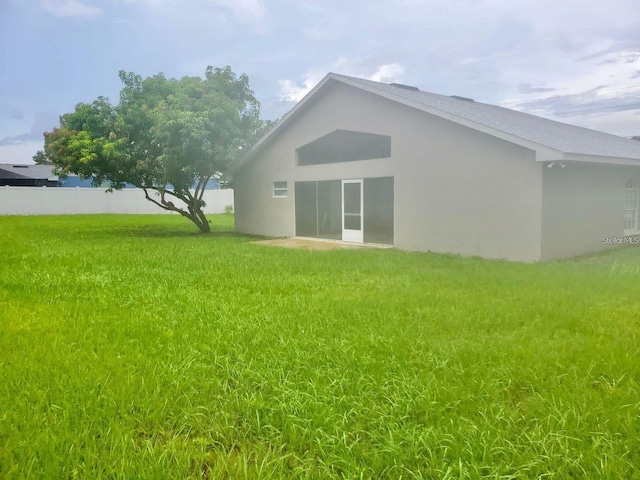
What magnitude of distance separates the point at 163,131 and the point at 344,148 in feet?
18.9

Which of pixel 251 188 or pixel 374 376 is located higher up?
pixel 251 188

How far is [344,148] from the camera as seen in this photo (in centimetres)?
1395

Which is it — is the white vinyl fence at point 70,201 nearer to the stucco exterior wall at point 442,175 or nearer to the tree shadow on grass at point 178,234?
the tree shadow on grass at point 178,234

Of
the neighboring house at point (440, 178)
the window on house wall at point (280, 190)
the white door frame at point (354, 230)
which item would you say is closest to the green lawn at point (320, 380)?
the neighboring house at point (440, 178)

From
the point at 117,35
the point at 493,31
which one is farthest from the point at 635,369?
the point at 117,35

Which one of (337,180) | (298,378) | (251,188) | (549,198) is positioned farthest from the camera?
(251,188)

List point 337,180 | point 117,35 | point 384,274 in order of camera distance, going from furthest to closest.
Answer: point 117,35 → point 337,180 → point 384,274

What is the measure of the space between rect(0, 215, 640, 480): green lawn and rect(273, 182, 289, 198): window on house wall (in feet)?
29.7

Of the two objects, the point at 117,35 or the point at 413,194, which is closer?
the point at 413,194

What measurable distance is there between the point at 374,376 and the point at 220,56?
55.3ft

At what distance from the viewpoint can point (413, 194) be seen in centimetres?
1168

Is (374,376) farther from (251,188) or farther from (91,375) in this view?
(251,188)

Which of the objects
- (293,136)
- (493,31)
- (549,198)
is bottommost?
(549,198)

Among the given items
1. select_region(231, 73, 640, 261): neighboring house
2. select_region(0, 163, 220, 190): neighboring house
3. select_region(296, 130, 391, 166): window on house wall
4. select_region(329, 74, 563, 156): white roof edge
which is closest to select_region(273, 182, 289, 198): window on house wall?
select_region(231, 73, 640, 261): neighboring house
